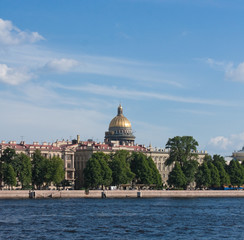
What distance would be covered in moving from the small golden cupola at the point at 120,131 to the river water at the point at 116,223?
100593 millimetres

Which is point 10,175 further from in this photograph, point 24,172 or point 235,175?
point 235,175

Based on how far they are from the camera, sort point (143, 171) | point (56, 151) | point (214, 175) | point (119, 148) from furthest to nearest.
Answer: point (119, 148) → point (56, 151) → point (214, 175) → point (143, 171)

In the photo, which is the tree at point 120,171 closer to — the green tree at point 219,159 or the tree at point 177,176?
the tree at point 177,176

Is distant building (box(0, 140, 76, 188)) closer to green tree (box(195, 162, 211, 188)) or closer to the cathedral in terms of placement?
the cathedral

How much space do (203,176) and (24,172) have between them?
35910mm

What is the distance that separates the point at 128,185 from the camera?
420ft

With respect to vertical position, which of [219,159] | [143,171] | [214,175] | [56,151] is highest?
[56,151]

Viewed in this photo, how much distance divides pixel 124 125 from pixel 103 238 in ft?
443

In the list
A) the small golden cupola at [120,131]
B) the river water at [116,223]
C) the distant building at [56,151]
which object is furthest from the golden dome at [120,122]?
the river water at [116,223]

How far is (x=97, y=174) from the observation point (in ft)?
→ 400

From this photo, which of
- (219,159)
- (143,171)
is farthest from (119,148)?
(143,171)

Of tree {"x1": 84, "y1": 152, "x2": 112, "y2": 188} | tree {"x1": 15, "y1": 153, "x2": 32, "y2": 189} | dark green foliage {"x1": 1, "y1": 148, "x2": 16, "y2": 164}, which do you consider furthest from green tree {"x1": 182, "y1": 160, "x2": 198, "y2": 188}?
dark green foliage {"x1": 1, "y1": 148, "x2": 16, "y2": 164}

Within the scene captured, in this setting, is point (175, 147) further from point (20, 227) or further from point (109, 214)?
point (20, 227)

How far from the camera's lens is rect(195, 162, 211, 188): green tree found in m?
133
